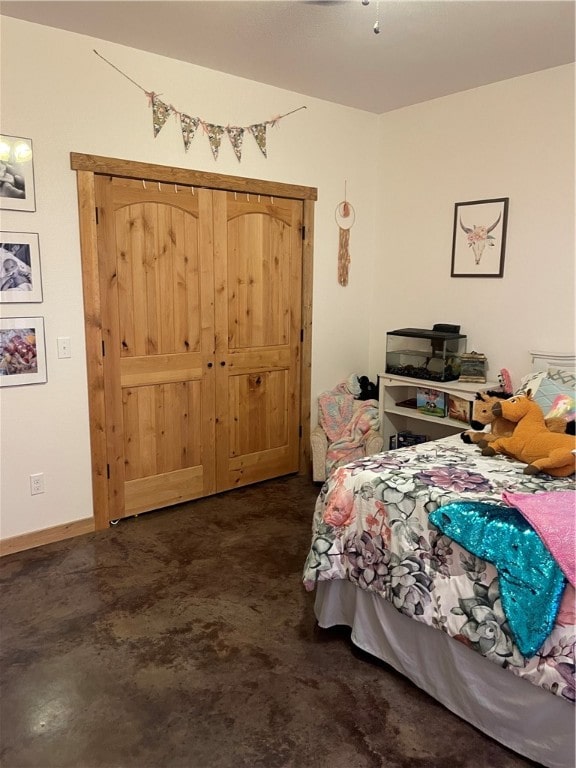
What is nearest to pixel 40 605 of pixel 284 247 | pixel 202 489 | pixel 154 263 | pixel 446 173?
pixel 202 489

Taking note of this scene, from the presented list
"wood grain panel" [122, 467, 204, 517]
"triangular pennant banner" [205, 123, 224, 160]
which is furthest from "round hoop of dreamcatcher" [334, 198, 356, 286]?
"wood grain panel" [122, 467, 204, 517]

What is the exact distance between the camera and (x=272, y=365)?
13.3 feet

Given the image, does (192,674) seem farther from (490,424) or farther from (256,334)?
(256,334)

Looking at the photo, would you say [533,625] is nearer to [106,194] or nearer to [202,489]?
[202,489]

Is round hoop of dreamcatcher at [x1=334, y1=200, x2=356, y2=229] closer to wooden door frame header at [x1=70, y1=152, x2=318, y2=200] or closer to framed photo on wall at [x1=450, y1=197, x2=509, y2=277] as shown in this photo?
wooden door frame header at [x1=70, y1=152, x2=318, y2=200]

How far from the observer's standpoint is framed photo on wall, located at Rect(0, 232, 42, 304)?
9.34ft

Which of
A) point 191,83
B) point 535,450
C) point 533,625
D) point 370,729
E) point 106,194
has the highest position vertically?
point 191,83

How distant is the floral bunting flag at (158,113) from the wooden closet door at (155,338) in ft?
1.08

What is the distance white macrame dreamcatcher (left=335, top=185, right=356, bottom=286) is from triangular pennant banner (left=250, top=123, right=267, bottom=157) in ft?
2.53

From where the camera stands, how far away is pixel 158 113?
10.7ft

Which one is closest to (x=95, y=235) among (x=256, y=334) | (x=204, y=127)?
(x=204, y=127)

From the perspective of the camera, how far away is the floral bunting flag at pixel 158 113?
3.23 metres

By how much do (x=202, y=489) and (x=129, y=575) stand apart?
101 cm

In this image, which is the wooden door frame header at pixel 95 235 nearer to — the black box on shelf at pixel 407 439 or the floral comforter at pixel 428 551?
the floral comforter at pixel 428 551
